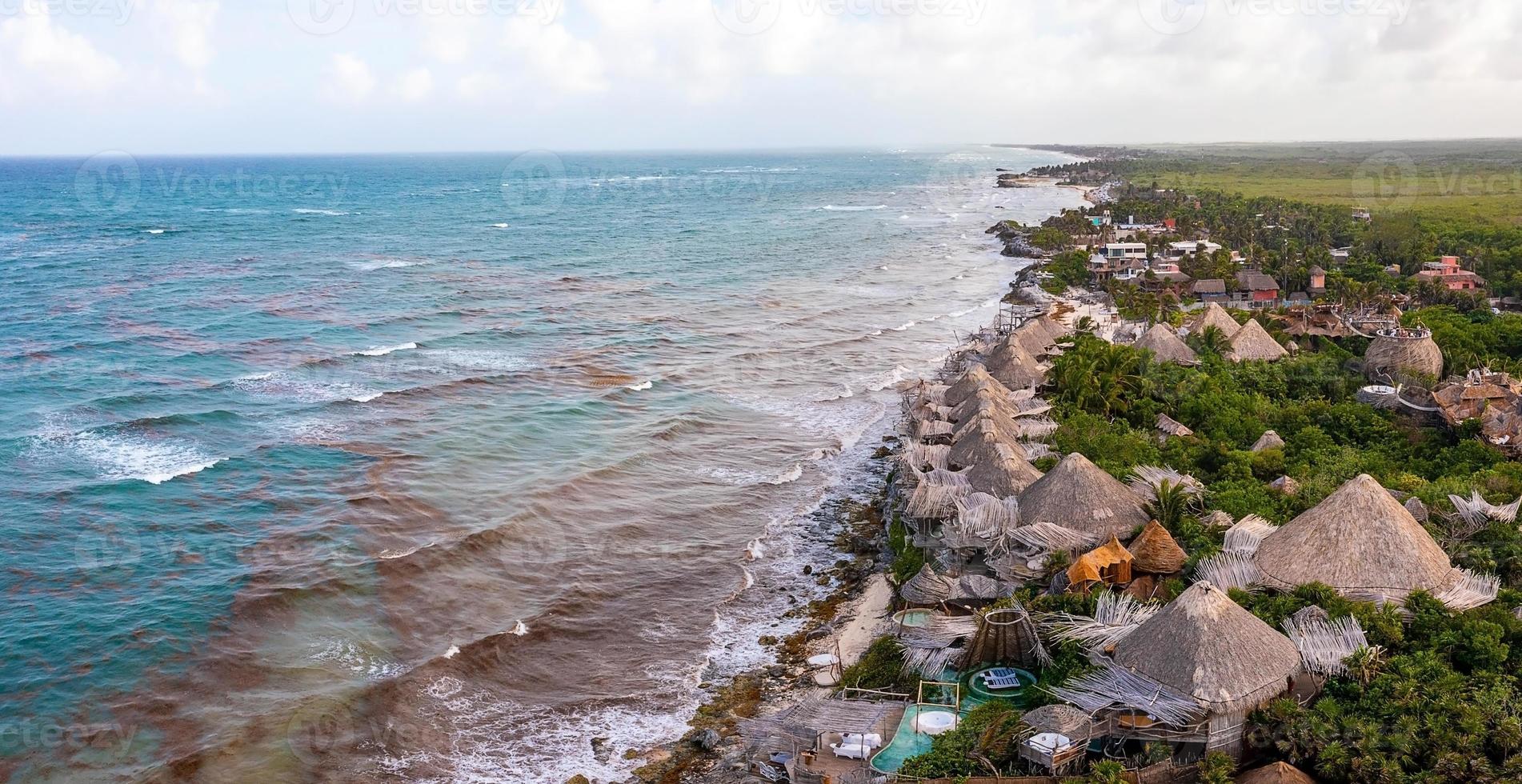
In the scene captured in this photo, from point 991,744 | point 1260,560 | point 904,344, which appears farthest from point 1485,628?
point 904,344

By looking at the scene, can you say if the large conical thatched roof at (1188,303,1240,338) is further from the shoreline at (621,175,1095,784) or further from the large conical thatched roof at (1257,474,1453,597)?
the large conical thatched roof at (1257,474,1453,597)

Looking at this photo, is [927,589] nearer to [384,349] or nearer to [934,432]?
[934,432]

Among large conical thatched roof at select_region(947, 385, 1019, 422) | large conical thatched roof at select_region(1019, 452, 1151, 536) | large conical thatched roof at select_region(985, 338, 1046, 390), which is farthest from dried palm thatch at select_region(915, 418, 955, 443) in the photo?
large conical thatched roof at select_region(1019, 452, 1151, 536)

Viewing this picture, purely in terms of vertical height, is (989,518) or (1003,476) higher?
(1003,476)

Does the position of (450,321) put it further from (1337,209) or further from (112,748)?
(1337,209)

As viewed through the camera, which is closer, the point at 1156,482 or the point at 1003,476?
the point at 1156,482

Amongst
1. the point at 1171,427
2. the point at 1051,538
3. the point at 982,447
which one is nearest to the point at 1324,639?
the point at 1051,538

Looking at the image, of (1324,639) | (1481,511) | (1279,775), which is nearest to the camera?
(1279,775)
